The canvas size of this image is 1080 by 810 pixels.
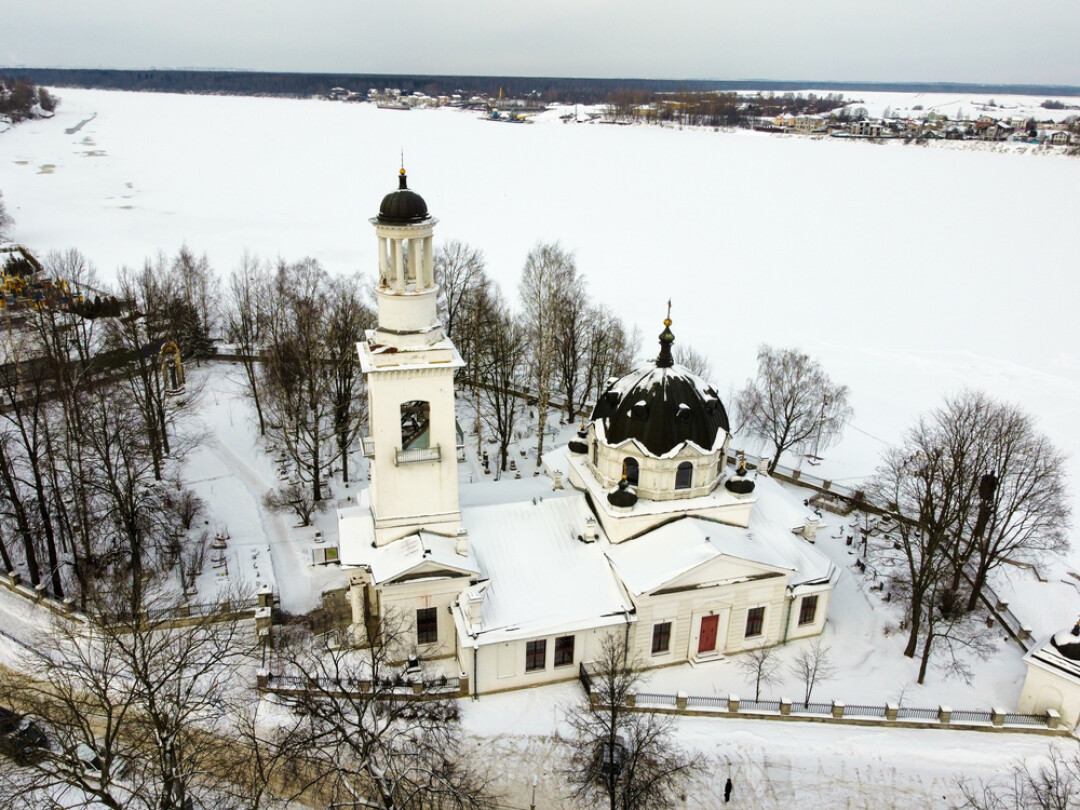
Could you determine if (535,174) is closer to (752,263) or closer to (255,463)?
(752,263)

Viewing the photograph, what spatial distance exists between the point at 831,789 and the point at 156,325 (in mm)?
31466

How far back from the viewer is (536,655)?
21.1 metres

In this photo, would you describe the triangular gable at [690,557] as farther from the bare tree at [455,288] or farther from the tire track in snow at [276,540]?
the bare tree at [455,288]

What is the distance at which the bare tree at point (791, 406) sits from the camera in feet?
108

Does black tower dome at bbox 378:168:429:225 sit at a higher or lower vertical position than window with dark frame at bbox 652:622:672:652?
higher

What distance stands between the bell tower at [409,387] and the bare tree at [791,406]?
16766mm

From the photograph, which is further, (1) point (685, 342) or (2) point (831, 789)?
(1) point (685, 342)

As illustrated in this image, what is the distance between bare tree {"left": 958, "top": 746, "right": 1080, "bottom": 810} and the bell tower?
14.1 metres

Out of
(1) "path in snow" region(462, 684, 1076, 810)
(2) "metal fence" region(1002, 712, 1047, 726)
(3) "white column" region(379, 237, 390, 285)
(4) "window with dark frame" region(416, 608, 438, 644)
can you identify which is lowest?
(1) "path in snow" region(462, 684, 1076, 810)

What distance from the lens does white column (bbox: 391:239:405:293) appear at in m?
19.0

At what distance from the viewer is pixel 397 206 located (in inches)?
730

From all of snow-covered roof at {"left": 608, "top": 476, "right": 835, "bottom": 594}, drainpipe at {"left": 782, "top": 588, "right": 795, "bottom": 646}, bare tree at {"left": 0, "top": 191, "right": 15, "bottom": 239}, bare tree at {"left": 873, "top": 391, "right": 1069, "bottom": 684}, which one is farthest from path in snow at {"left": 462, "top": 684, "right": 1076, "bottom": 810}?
bare tree at {"left": 0, "top": 191, "right": 15, "bottom": 239}

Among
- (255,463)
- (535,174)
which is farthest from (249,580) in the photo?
(535,174)

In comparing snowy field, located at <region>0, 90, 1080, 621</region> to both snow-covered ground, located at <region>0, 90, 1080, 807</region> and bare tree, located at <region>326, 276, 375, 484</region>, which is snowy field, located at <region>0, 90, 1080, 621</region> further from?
bare tree, located at <region>326, 276, 375, 484</region>
